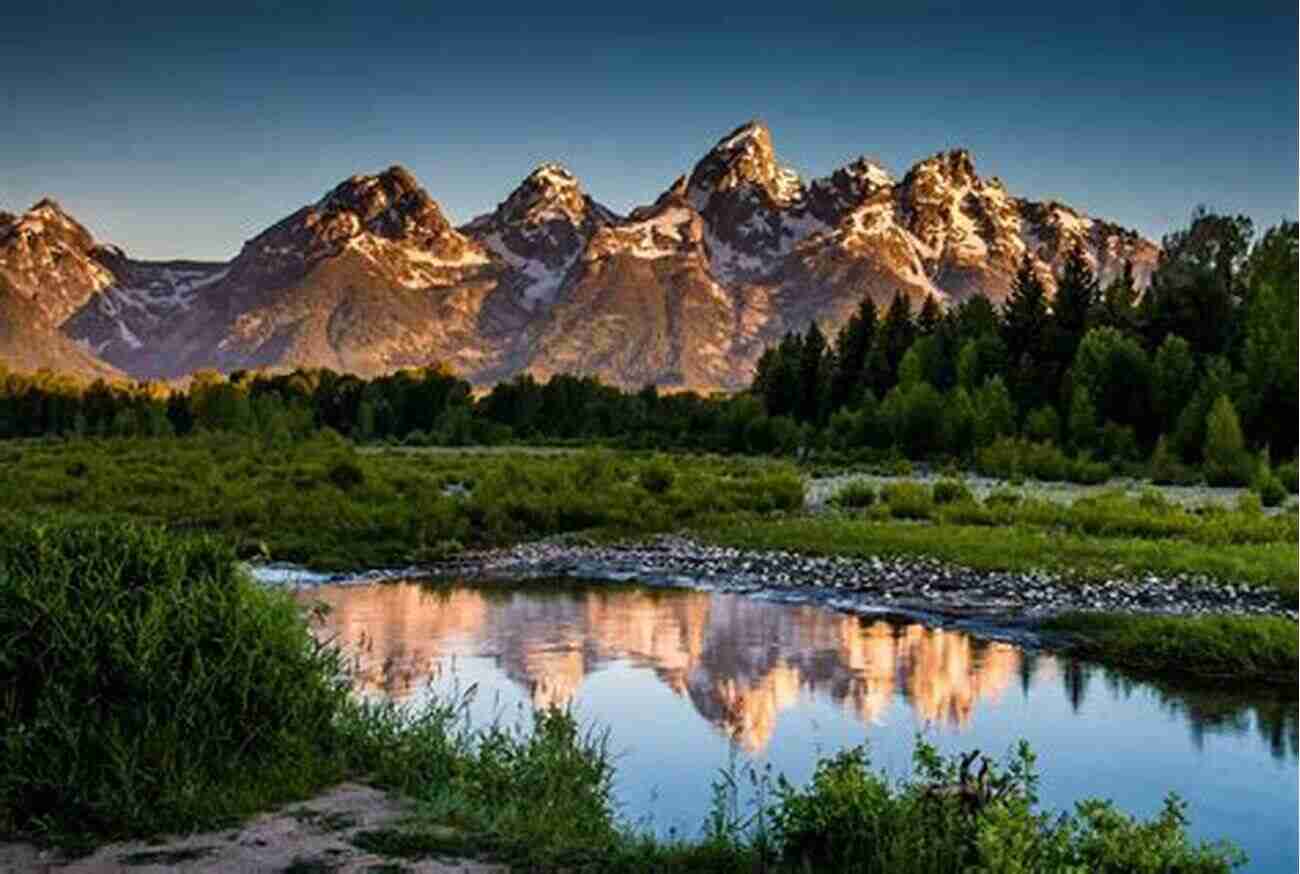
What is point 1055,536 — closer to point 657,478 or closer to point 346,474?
point 657,478

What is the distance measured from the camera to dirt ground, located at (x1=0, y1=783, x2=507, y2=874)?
29.7 feet

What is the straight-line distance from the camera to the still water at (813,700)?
1528cm

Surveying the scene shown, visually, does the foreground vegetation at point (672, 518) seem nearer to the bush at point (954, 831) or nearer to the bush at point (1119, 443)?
the bush at point (954, 831)

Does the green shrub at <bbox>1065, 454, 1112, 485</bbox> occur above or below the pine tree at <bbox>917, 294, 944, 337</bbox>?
below

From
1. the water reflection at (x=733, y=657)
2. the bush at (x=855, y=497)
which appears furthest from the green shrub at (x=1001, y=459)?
the water reflection at (x=733, y=657)

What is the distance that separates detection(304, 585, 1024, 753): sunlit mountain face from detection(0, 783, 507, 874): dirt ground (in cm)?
673

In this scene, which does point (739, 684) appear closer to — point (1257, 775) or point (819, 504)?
point (1257, 775)

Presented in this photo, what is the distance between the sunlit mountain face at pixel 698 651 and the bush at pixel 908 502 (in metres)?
14.4

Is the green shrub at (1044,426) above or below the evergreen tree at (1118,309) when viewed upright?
below

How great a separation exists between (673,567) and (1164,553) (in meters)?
11.0

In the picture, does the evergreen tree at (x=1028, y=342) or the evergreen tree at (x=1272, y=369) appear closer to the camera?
the evergreen tree at (x=1272, y=369)

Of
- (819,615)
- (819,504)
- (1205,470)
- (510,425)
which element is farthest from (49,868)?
(510,425)

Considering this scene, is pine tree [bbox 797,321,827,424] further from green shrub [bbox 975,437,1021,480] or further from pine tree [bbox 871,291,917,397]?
green shrub [bbox 975,437,1021,480]

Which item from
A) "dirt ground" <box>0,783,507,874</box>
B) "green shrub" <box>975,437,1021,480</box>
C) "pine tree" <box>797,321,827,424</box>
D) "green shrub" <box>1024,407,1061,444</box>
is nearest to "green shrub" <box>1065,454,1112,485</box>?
"green shrub" <box>975,437,1021,480</box>
